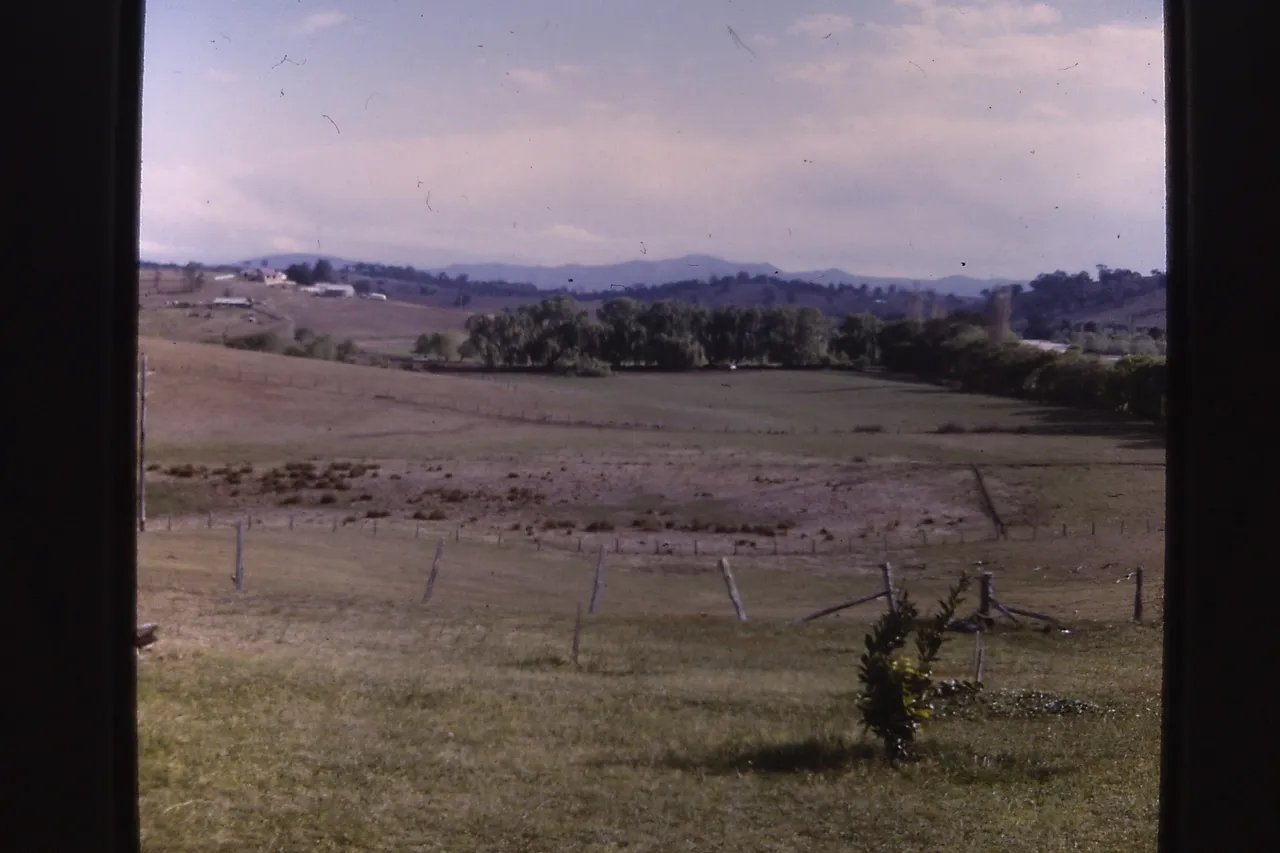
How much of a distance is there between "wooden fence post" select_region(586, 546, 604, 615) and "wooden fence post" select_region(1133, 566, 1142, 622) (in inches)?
79.0

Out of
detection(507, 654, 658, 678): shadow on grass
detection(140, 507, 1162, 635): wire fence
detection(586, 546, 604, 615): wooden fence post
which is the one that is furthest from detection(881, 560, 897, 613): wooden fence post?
detection(586, 546, 604, 615): wooden fence post

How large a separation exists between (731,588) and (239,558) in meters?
2.04

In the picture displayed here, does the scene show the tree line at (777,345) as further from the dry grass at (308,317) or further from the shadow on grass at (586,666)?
the shadow on grass at (586,666)

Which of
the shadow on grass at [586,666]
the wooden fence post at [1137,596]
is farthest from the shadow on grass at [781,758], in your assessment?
the wooden fence post at [1137,596]

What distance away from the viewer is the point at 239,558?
447 centimetres

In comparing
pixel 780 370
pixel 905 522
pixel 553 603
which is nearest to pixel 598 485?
pixel 553 603

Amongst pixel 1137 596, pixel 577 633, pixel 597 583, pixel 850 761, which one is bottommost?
pixel 850 761

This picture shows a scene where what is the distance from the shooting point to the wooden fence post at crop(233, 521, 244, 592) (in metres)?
4.43

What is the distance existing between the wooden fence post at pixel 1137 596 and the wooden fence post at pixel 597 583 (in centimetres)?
201

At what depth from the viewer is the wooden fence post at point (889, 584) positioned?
161 inches

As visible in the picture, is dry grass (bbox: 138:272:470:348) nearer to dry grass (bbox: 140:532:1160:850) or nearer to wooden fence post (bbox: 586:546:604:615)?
dry grass (bbox: 140:532:1160:850)

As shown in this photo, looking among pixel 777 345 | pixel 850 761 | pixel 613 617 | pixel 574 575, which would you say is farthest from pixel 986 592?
pixel 574 575

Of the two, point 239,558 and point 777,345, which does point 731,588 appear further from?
point 239,558

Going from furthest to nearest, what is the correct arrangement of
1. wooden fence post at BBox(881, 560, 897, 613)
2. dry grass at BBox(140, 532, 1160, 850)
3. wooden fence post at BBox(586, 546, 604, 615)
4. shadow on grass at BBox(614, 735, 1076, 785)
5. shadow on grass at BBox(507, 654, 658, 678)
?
wooden fence post at BBox(586, 546, 604, 615), shadow on grass at BBox(507, 654, 658, 678), wooden fence post at BBox(881, 560, 897, 613), shadow on grass at BBox(614, 735, 1076, 785), dry grass at BBox(140, 532, 1160, 850)
